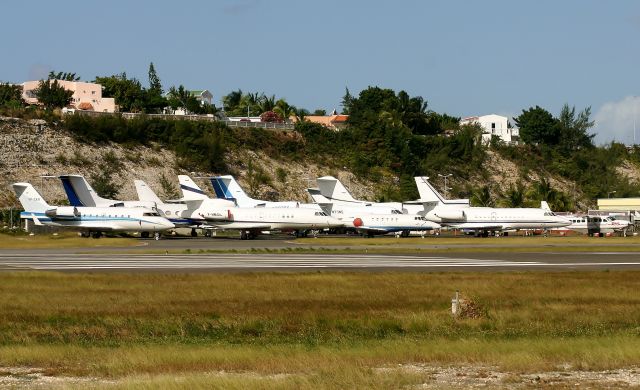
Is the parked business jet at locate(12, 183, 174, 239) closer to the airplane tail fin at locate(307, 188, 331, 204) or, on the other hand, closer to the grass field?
the airplane tail fin at locate(307, 188, 331, 204)

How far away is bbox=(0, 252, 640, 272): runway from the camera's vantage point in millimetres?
47094

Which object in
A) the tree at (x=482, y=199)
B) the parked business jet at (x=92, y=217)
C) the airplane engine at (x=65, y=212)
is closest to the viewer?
the parked business jet at (x=92, y=217)

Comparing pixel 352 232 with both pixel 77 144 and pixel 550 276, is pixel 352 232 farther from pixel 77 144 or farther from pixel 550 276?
pixel 550 276

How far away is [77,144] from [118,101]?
47.7 meters

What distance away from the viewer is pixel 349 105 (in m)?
193

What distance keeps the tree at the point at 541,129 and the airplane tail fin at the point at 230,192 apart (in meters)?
83.1

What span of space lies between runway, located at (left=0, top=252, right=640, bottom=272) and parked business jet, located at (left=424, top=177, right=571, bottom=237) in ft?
134

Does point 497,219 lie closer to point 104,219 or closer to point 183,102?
point 104,219

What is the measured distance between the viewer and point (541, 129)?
604ft

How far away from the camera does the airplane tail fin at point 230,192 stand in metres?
113

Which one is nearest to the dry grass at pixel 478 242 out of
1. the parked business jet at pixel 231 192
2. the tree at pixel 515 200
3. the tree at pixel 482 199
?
the parked business jet at pixel 231 192

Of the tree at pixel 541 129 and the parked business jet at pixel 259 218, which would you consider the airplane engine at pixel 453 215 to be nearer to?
the parked business jet at pixel 259 218

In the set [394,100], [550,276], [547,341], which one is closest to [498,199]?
[394,100]

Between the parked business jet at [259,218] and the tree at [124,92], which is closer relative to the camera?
the parked business jet at [259,218]
